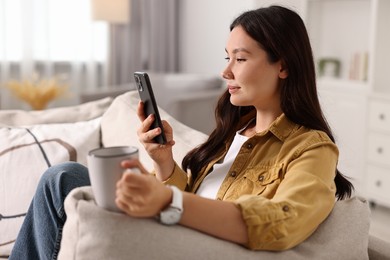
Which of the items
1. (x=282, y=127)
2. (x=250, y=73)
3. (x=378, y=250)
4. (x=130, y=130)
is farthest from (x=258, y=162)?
(x=130, y=130)

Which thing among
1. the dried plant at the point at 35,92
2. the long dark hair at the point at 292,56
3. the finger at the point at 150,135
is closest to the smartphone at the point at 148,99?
the finger at the point at 150,135

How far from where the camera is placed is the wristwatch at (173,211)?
95 cm

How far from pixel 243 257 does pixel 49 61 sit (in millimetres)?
3986

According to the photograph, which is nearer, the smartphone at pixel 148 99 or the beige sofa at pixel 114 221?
the beige sofa at pixel 114 221

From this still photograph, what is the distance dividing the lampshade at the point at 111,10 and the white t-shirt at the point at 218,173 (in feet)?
10.7

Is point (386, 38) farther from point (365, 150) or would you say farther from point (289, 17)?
point (289, 17)

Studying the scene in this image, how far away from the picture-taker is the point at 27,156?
180cm

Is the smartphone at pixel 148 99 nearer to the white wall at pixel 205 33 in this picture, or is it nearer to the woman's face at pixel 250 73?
the woman's face at pixel 250 73

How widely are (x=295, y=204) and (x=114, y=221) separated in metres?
0.32

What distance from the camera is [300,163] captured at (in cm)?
114

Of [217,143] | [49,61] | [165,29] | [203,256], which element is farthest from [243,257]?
[165,29]

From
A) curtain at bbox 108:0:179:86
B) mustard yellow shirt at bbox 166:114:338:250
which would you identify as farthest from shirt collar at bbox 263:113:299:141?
curtain at bbox 108:0:179:86

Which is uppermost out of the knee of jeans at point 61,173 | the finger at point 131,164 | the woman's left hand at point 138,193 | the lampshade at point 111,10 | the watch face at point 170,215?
the lampshade at point 111,10

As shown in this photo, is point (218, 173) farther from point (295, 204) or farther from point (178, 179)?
point (295, 204)
